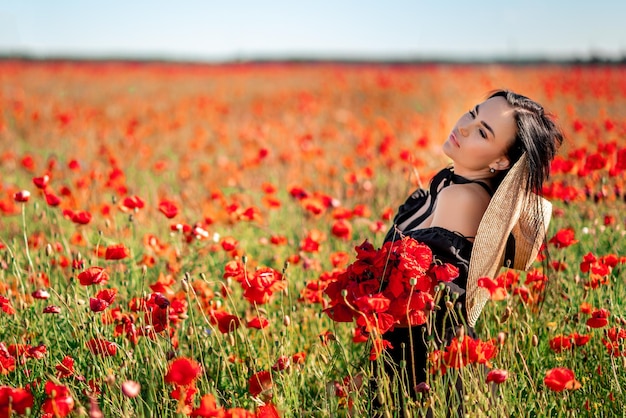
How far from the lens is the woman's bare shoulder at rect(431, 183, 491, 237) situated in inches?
75.7

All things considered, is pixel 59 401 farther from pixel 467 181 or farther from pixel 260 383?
pixel 467 181

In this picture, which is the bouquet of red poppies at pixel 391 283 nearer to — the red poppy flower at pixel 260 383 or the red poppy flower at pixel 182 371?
the red poppy flower at pixel 260 383

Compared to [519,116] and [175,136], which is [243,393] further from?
[175,136]

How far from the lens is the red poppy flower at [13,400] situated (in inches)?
56.1

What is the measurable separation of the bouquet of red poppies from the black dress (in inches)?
3.0

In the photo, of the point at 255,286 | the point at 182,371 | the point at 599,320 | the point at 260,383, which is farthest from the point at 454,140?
the point at 182,371

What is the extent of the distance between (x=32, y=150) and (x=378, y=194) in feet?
15.0

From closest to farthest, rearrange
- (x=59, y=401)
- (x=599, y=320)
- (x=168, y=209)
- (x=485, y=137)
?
(x=59, y=401), (x=599, y=320), (x=485, y=137), (x=168, y=209)

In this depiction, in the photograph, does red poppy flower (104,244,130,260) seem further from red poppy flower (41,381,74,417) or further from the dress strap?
the dress strap

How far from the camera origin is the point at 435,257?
6.15 ft

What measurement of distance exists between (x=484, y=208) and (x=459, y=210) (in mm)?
97

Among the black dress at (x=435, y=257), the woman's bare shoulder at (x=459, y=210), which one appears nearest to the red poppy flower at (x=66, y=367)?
the black dress at (x=435, y=257)

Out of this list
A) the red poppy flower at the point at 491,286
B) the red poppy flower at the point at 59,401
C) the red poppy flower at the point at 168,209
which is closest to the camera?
the red poppy flower at the point at 59,401

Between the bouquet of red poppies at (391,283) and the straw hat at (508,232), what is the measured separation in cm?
24
